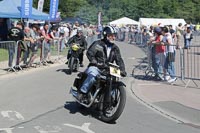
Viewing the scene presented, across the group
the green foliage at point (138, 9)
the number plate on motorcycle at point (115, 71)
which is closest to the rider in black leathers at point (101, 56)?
the number plate on motorcycle at point (115, 71)

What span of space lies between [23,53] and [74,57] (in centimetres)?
208

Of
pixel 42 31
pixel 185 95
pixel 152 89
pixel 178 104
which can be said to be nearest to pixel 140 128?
pixel 178 104

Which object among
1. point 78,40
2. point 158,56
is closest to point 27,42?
point 78,40

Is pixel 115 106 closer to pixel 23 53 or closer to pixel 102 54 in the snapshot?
pixel 102 54

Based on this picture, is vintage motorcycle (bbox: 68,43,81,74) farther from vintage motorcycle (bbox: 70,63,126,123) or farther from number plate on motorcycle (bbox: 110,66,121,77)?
number plate on motorcycle (bbox: 110,66,121,77)

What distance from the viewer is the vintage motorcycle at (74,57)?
16688 mm

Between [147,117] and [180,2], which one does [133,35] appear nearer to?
[147,117]

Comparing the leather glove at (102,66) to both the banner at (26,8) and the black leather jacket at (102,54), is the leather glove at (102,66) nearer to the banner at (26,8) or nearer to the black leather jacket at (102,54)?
the black leather jacket at (102,54)

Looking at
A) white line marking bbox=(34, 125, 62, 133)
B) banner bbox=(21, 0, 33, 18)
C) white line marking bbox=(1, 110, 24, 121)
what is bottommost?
white line marking bbox=(34, 125, 62, 133)

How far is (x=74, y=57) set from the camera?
16828 millimetres

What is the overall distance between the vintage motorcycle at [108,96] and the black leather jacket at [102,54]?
275mm

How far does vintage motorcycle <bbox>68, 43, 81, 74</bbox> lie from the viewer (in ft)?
54.7

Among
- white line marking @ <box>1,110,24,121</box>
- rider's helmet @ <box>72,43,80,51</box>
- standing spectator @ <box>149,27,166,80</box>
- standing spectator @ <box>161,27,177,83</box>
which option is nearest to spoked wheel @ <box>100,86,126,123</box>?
white line marking @ <box>1,110,24,121</box>

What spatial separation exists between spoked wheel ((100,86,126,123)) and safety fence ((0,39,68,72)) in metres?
8.46
